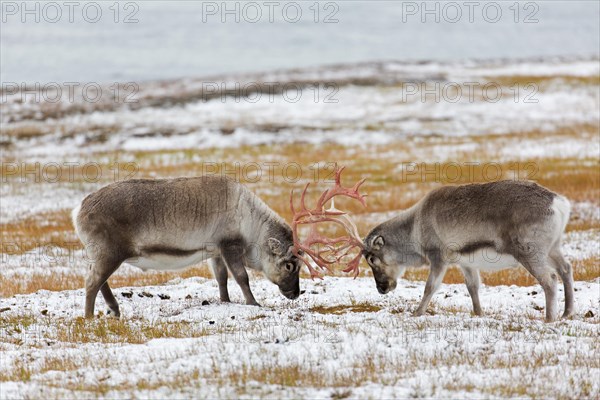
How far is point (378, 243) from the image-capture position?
13.2 meters

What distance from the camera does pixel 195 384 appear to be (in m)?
7.62

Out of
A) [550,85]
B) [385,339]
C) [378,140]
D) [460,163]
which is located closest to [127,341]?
[385,339]

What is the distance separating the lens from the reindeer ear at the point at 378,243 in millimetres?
13172

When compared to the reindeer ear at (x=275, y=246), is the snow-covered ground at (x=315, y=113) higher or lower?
lower

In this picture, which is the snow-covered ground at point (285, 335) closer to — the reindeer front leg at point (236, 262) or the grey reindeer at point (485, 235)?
the reindeer front leg at point (236, 262)

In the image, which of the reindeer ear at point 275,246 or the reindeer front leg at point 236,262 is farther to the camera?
the reindeer ear at point 275,246

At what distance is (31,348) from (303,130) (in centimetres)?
4427

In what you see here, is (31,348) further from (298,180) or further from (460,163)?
(460,163)

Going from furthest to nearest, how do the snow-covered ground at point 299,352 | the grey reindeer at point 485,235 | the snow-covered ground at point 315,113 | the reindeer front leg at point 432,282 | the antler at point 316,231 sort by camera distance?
the snow-covered ground at point 315,113 → the antler at point 316,231 → the reindeer front leg at point 432,282 → the grey reindeer at point 485,235 → the snow-covered ground at point 299,352

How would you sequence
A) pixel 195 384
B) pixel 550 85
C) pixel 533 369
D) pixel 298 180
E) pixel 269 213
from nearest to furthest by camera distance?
1. pixel 195 384
2. pixel 533 369
3. pixel 269 213
4. pixel 298 180
5. pixel 550 85

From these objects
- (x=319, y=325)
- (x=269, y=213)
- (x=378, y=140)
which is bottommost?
(x=378, y=140)

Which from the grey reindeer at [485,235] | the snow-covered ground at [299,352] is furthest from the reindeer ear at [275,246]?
the grey reindeer at [485,235]

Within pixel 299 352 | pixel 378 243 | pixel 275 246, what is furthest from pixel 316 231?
pixel 299 352

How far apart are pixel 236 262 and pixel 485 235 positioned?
400 centimetres
